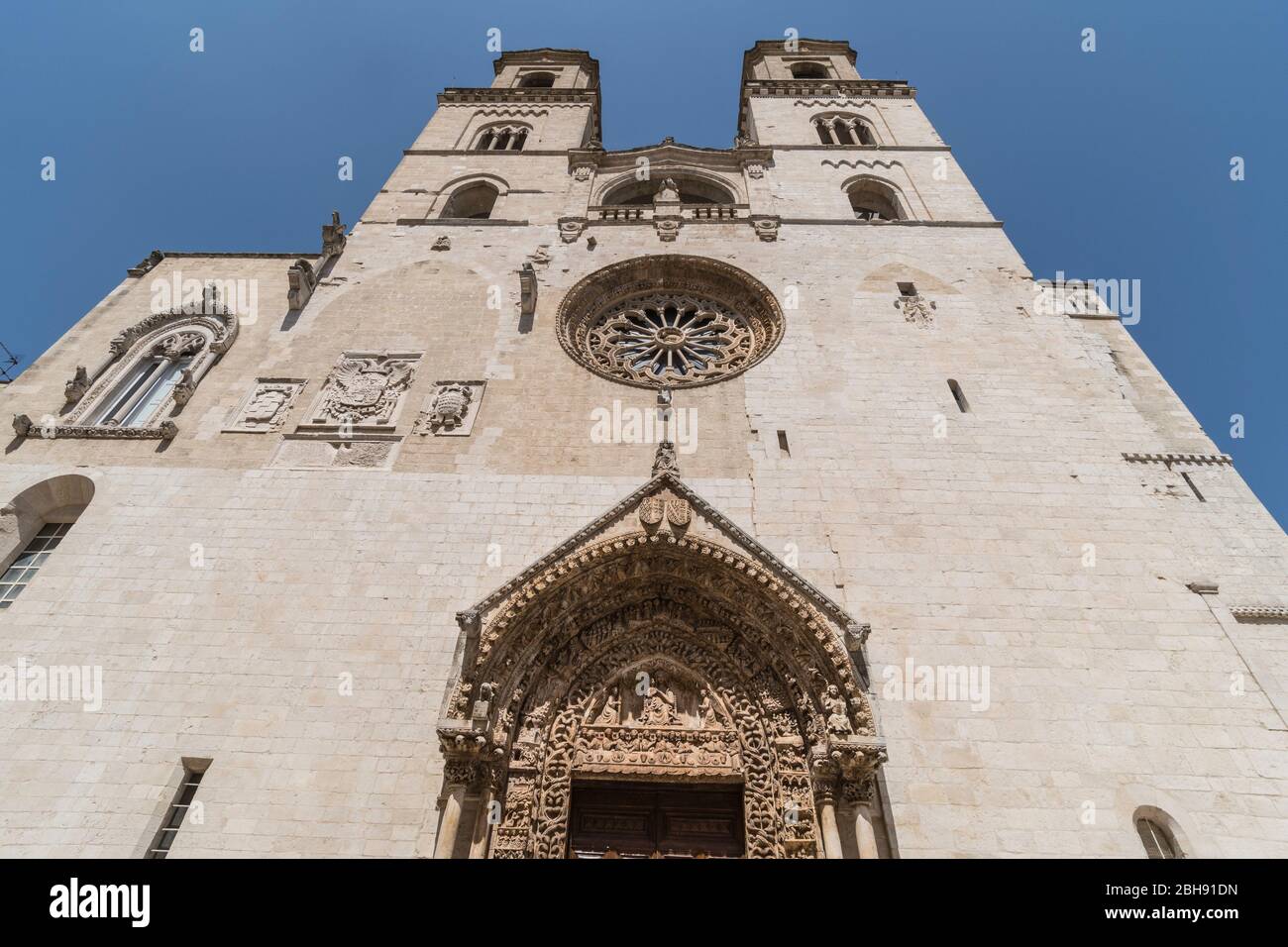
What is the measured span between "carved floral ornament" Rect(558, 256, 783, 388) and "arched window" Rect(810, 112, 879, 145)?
8140mm

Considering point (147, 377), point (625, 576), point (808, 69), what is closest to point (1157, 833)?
point (625, 576)

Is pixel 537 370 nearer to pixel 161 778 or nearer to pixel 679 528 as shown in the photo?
pixel 679 528

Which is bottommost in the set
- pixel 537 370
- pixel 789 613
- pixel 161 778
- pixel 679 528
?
pixel 161 778

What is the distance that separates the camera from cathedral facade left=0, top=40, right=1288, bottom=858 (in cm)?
653

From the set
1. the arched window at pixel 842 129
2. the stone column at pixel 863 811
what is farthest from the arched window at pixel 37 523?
the arched window at pixel 842 129

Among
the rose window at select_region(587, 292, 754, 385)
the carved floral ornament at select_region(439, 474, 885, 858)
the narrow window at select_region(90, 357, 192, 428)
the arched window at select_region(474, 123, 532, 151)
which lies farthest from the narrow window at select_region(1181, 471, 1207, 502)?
the arched window at select_region(474, 123, 532, 151)

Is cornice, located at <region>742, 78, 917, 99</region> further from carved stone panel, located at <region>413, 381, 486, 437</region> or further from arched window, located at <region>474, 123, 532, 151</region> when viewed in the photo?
carved stone panel, located at <region>413, 381, 486, 437</region>

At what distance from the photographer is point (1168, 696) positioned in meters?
7.05

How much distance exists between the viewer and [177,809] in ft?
21.5

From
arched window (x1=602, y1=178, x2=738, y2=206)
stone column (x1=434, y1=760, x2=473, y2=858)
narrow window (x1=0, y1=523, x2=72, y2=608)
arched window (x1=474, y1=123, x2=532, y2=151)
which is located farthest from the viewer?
arched window (x1=474, y1=123, x2=532, y2=151)

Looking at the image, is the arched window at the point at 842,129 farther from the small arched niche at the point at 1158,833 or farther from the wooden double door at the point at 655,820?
the wooden double door at the point at 655,820

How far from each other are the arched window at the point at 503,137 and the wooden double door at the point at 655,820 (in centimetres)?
1694
